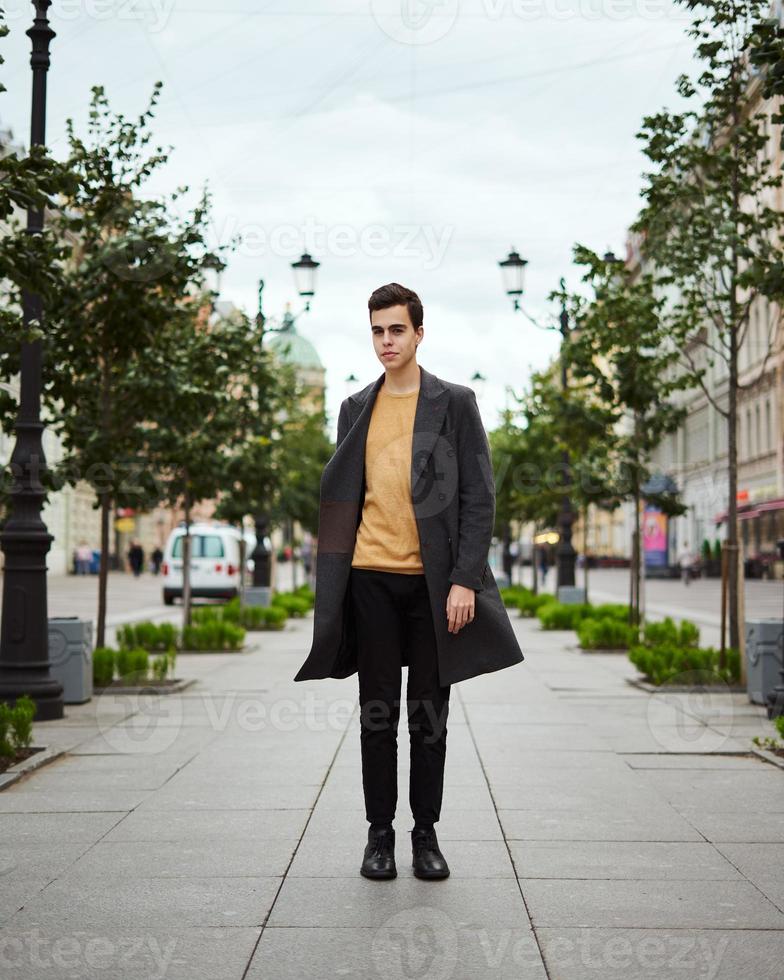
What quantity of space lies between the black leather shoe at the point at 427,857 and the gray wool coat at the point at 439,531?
0.58 m

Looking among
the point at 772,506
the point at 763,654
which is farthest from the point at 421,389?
the point at 772,506

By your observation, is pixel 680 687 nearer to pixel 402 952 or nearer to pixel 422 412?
pixel 422 412

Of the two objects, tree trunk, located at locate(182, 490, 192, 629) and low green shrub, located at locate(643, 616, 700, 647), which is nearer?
low green shrub, located at locate(643, 616, 700, 647)

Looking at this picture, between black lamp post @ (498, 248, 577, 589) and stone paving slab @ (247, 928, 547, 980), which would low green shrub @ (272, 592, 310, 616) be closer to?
black lamp post @ (498, 248, 577, 589)

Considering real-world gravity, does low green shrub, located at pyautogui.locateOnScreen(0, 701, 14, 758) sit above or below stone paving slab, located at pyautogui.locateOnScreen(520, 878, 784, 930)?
above

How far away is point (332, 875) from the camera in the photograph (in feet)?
16.6

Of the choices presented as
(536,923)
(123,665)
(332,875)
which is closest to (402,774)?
(332,875)

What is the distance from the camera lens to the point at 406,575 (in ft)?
16.6

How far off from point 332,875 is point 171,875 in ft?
1.86

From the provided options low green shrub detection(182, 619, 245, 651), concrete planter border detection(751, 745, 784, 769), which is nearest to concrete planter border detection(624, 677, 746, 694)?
concrete planter border detection(751, 745, 784, 769)

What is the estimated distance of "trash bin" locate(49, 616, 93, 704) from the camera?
10984 mm

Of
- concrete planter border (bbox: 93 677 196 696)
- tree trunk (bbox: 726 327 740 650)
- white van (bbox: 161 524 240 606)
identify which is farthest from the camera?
white van (bbox: 161 524 240 606)

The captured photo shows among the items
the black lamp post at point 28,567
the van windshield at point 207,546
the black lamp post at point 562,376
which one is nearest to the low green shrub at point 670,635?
the black lamp post at point 562,376

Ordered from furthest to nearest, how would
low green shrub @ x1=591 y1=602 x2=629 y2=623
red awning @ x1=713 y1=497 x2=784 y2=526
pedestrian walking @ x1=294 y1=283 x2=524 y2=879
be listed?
1. red awning @ x1=713 y1=497 x2=784 y2=526
2. low green shrub @ x1=591 y1=602 x2=629 y2=623
3. pedestrian walking @ x1=294 y1=283 x2=524 y2=879
